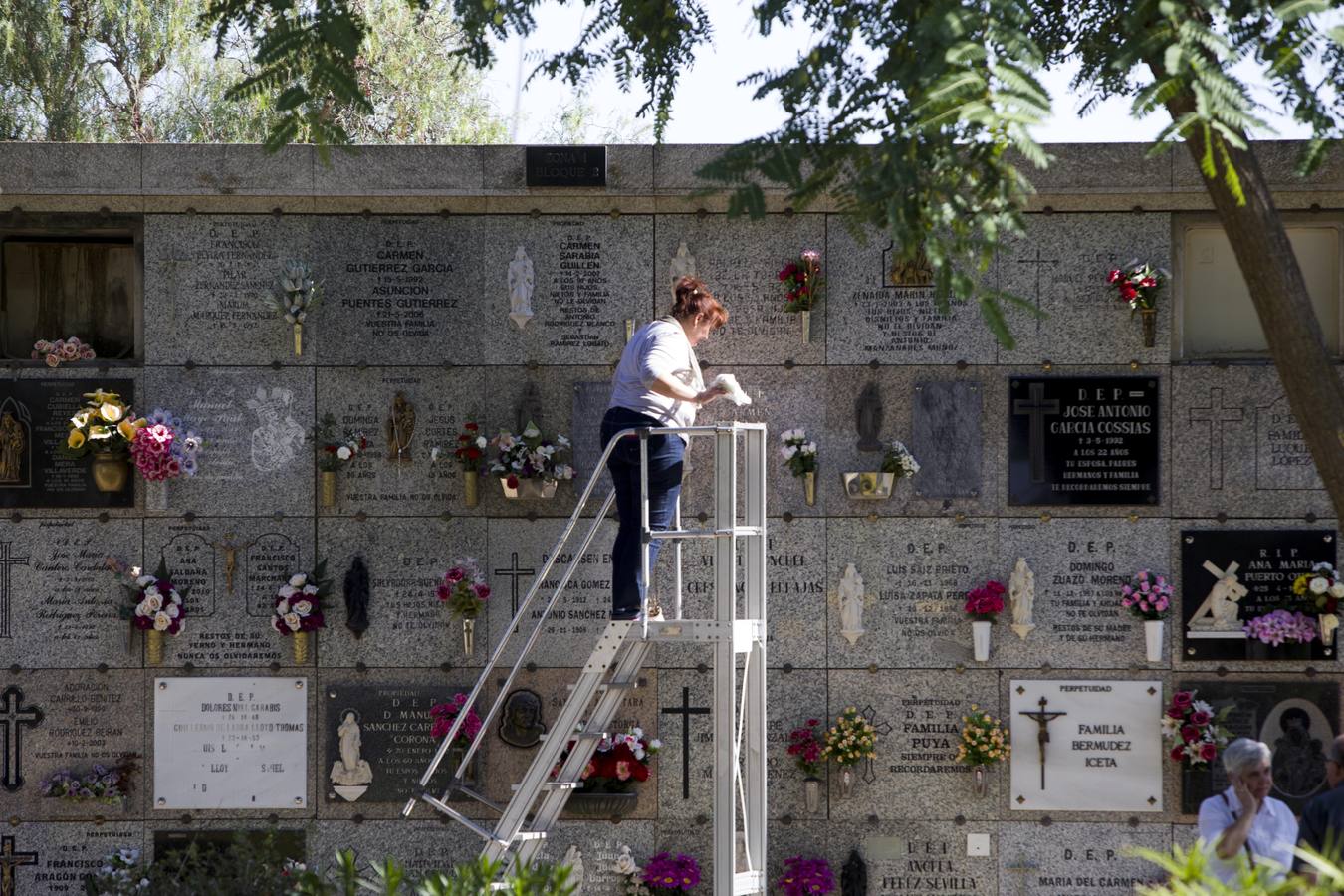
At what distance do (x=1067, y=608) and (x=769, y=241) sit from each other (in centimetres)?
269

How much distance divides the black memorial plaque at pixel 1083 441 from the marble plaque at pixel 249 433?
4054mm

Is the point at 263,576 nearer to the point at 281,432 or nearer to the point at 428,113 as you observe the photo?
the point at 281,432

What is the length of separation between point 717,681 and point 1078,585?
241cm

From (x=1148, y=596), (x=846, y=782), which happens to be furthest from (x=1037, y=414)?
(x=846, y=782)

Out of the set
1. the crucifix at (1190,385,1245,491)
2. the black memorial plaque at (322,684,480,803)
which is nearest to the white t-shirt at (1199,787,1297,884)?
the crucifix at (1190,385,1245,491)

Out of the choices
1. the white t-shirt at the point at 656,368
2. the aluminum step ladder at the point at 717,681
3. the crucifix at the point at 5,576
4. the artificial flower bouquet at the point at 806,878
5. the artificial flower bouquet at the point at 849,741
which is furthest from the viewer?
the crucifix at the point at 5,576

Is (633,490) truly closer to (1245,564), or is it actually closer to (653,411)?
(653,411)

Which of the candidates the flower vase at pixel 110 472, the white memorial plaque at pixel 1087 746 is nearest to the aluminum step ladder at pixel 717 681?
the white memorial plaque at pixel 1087 746

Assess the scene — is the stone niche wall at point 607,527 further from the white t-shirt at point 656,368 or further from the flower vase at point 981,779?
the white t-shirt at point 656,368

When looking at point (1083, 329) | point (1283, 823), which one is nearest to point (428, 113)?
point (1083, 329)

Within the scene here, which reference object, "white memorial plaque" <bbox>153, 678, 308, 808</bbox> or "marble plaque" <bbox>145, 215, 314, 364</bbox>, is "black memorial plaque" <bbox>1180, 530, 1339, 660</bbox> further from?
"marble plaque" <bbox>145, 215, 314, 364</bbox>

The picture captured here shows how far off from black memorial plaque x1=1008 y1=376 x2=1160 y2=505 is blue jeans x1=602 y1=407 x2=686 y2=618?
215cm

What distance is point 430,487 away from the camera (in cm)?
861

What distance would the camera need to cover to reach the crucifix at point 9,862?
8406 mm
